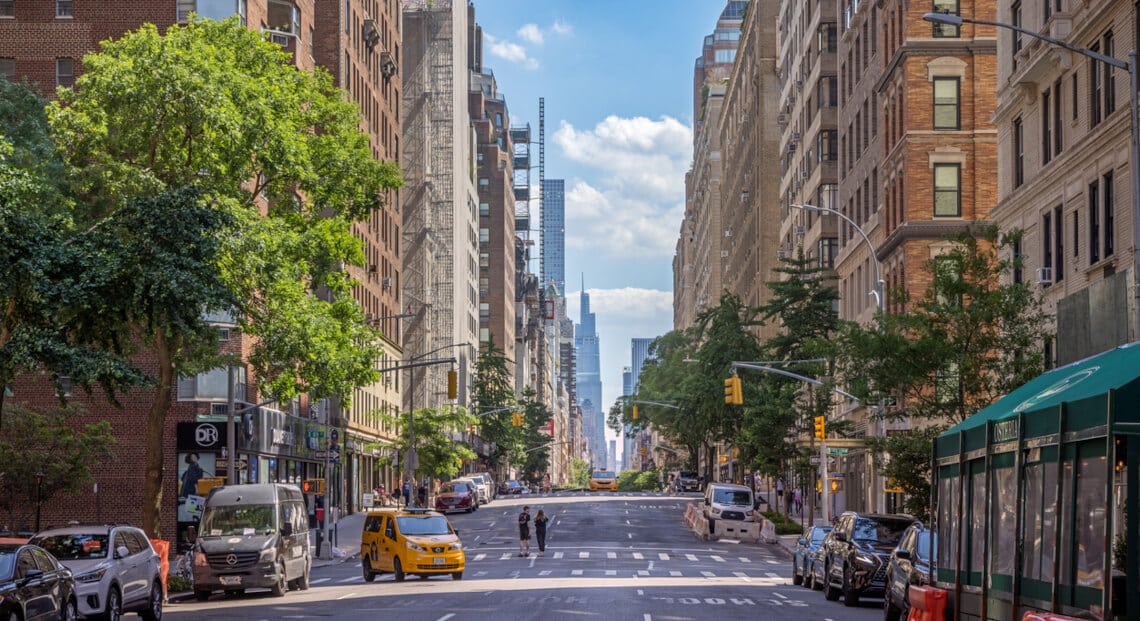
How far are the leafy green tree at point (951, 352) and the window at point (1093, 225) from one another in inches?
137

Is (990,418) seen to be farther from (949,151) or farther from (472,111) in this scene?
(472,111)

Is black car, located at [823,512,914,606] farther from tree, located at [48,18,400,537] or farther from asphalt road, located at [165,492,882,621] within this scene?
tree, located at [48,18,400,537]

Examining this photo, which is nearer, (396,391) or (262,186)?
(262,186)

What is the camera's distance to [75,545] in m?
26.2

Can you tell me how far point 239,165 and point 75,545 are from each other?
15.1 m

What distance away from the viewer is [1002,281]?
50.4 metres

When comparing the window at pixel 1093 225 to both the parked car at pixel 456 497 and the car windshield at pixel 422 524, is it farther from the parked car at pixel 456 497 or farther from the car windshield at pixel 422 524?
the parked car at pixel 456 497

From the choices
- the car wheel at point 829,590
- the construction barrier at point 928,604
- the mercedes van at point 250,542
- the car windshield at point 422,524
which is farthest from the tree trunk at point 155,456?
the construction barrier at point 928,604

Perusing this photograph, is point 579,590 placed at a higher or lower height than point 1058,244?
lower

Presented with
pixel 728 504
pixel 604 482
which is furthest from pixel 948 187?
pixel 604 482

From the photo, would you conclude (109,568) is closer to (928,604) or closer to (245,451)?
(928,604)

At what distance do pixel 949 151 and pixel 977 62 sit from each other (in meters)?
3.73

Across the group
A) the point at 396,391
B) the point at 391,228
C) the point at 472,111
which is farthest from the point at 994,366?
the point at 472,111

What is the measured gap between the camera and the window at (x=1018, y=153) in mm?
48719
